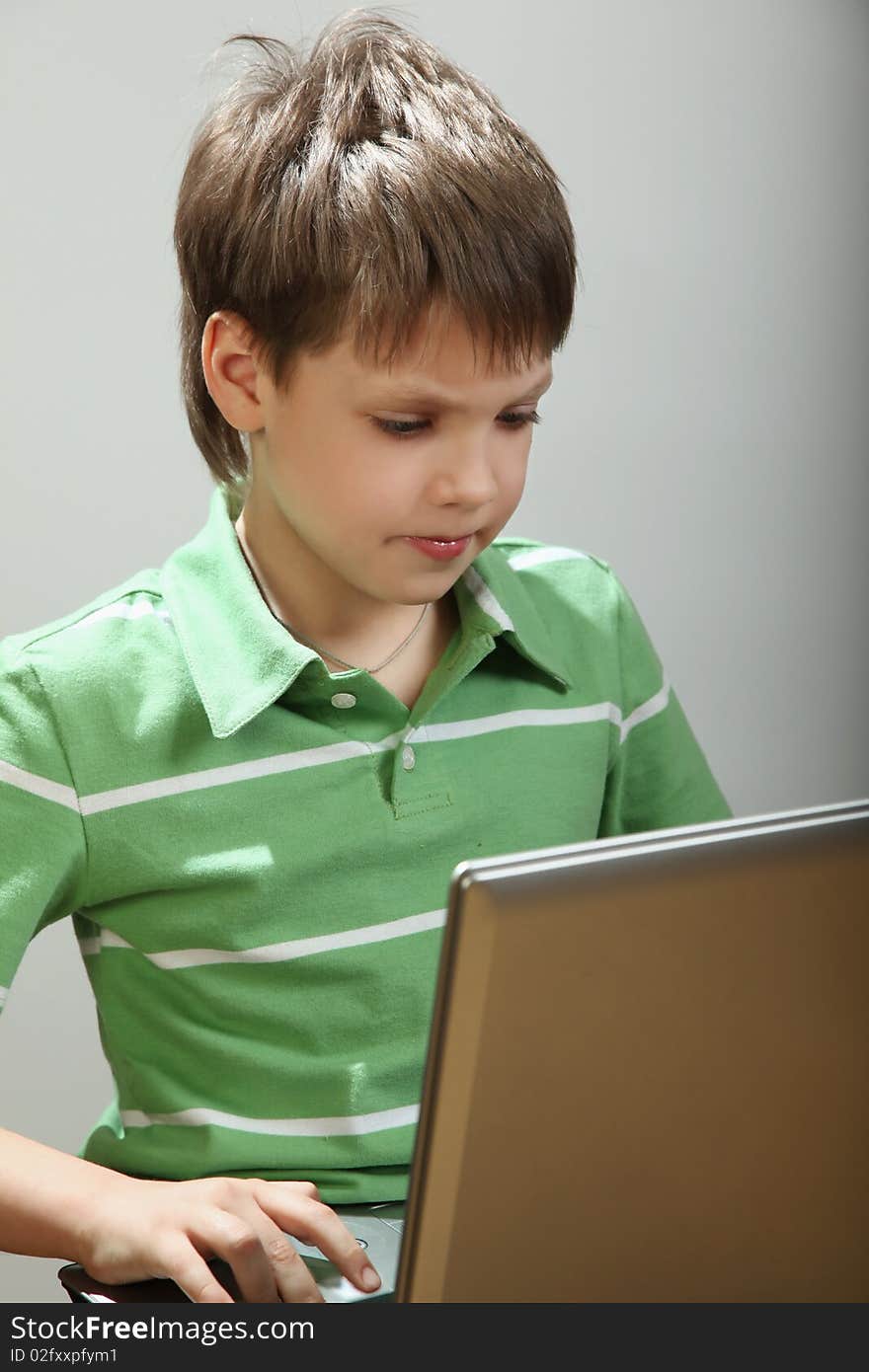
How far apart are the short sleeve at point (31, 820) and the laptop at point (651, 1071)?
0.36 m

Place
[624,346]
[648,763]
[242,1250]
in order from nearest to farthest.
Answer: [242,1250]
[648,763]
[624,346]

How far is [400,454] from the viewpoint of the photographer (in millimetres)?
726

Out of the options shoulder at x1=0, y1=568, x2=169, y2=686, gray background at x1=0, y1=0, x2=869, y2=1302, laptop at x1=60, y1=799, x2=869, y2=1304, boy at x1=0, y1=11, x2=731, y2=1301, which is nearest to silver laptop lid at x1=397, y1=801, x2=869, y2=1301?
laptop at x1=60, y1=799, x2=869, y2=1304

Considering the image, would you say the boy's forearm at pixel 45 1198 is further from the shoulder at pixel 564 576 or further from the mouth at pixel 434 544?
the shoulder at pixel 564 576

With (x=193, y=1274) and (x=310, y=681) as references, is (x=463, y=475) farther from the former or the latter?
(x=193, y=1274)

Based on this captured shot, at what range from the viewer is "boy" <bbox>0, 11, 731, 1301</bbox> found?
73 cm

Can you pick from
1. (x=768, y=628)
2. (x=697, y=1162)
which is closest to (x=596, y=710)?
(x=697, y=1162)

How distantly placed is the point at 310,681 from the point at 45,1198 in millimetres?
271

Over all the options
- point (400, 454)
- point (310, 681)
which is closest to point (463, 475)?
point (400, 454)

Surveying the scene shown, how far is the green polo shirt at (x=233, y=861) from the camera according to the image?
77cm

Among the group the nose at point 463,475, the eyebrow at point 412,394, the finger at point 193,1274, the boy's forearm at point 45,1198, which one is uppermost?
the eyebrow at point 412,394

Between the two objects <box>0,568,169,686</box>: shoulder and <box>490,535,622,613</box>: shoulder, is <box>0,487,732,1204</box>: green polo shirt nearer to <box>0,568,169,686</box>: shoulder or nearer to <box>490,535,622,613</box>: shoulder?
<box>0,568,169,686</box>: shoulder

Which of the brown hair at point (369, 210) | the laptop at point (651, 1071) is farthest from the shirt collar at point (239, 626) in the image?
the laptop at point (651, 1071)
